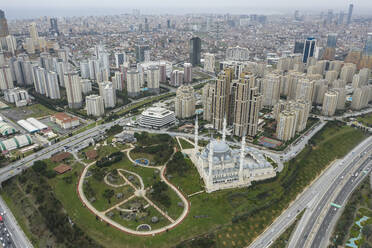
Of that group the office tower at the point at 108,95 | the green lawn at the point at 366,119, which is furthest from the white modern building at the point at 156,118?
the green lawn at the point at 366,119

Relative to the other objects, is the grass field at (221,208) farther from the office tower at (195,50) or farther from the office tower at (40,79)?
the office tower at (195,50)

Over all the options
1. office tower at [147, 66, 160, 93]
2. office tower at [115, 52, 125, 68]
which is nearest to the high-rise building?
office tower at [147, 66, 160, 93]

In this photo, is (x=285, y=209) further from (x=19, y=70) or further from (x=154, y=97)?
(x=19, y=70)

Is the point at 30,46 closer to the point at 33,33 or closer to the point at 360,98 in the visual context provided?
the point at 33,33

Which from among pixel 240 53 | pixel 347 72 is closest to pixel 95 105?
pixel 240 53

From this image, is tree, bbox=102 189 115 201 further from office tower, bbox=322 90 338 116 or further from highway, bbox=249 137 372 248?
office tower, bbox=322 90 338 116

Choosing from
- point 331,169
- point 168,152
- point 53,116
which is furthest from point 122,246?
point 53,116
